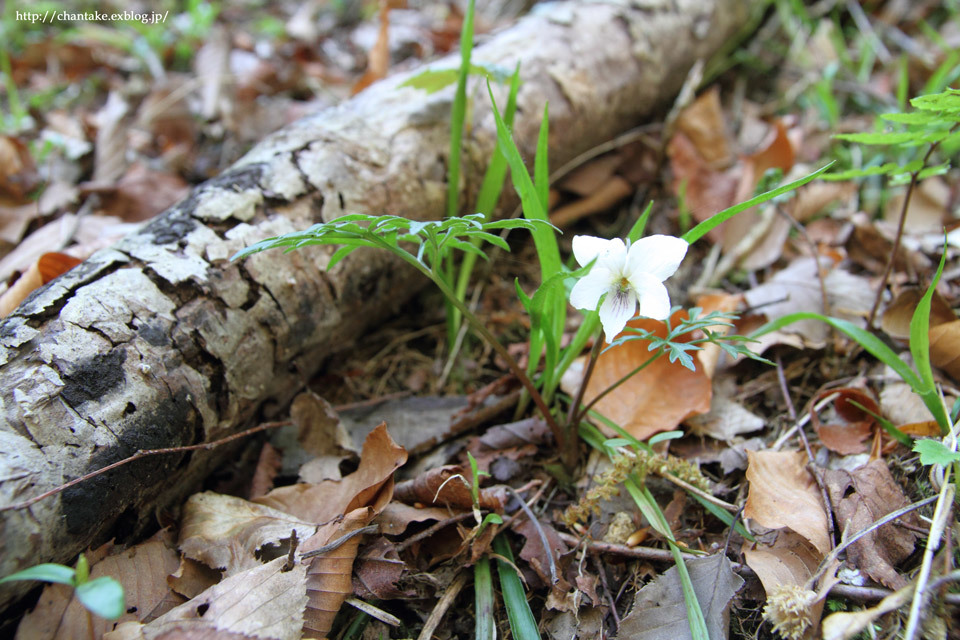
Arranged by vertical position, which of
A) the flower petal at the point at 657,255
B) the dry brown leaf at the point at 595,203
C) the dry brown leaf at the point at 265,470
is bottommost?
the dry brown leaf at the point at 265,470

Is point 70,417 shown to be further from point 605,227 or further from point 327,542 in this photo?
point 605,227

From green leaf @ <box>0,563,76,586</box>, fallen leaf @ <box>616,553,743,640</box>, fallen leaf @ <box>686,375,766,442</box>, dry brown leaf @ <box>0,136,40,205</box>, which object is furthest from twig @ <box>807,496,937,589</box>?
dry brown leaf @ <box>0,136,40,205</box>

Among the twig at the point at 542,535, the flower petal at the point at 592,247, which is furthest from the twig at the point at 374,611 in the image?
the flower petal at the point at 592,247

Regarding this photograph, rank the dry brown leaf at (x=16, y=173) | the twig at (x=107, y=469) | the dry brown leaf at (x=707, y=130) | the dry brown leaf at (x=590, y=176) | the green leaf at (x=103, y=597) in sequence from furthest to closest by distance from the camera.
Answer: the dry brown leaf at (x=707, y=130)
the dry brown leaf at (x=590, y=176)
the dry brown leaf at (x=16, y=173)
the twig at (x=107, y=469)
the green leaf at (x=103, y=597)

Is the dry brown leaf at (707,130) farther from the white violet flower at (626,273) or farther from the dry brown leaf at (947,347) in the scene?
the white violet flower at (626,273)

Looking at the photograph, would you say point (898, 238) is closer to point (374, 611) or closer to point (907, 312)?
point (907, 312)

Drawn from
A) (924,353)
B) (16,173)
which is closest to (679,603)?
(924,353)

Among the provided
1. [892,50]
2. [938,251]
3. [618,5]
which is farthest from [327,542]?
[892,50]

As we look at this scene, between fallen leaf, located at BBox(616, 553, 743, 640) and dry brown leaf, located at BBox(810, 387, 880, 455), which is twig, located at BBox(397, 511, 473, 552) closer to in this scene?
fallen leaf, located at BBox(616, 553, 743, 640)
